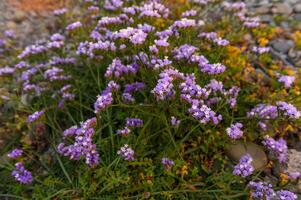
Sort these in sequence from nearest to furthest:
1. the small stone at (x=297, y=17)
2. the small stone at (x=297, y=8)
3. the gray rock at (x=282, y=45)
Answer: the gray rock at (x=282, y=45) < the small stone at (x=297, y=17) < the small stone at (x=297, y=8)

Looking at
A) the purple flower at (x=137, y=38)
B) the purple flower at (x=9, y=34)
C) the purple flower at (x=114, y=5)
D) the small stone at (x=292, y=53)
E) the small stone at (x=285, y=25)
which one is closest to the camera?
the purple flower at (x=137, y=38)

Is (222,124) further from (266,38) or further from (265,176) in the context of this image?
(266,38)

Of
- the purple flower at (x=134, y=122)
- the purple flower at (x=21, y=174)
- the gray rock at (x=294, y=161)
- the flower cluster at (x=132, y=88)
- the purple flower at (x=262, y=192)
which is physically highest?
the flower cluster at (x=132, y=88)

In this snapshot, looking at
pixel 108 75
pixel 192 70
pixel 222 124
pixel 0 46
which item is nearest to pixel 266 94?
pixel 222 124

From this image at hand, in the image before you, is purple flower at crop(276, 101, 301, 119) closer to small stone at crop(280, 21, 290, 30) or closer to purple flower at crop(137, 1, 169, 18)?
purple flower at crop(137, 1, 169, 18)

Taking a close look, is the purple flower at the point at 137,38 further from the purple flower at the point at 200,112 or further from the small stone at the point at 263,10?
the small stone at the point at 263,10

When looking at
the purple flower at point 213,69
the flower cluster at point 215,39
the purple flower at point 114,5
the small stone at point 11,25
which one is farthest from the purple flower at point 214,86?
the small stone at point 11,25
